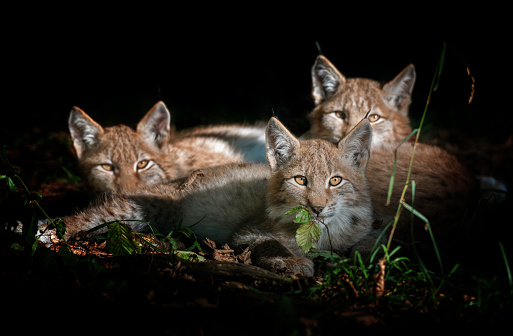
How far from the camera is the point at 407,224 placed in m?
3.30

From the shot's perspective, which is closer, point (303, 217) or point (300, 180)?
point (303, 217)

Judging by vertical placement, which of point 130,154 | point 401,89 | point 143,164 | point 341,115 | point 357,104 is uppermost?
point 401,89

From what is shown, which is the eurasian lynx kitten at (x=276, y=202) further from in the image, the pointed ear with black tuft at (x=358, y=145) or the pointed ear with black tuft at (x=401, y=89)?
the pointed ear with black tuft at (x=401, y=89)

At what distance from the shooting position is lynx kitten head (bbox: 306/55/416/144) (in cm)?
452

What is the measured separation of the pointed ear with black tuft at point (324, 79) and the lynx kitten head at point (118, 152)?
174 cm

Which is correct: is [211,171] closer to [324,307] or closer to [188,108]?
[324,307]

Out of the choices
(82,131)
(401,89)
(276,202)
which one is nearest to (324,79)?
(401,89)

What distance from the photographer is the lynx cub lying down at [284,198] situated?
116 inches

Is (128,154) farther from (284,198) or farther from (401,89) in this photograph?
(401,89)

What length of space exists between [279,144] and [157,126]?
1.82 metres

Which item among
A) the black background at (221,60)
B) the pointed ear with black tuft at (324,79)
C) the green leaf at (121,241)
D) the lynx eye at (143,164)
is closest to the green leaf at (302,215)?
the green leaf at (121,241)

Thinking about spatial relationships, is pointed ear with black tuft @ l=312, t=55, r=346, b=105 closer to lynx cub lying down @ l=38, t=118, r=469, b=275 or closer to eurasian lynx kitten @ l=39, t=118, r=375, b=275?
lynx cub lying down @ l=38, t=118, r=469, b=275

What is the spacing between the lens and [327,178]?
297 cm

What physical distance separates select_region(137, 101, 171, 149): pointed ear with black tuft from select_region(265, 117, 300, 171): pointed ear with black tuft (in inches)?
65.7
